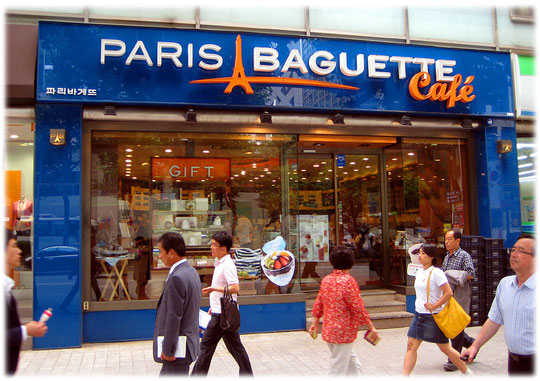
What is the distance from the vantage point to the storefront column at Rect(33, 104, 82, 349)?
7445mm

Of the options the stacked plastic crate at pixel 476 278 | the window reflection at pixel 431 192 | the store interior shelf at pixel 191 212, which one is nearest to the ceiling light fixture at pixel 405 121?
the window reflection at pixel 431 192

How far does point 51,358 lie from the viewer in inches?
273

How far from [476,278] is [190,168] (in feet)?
18.8

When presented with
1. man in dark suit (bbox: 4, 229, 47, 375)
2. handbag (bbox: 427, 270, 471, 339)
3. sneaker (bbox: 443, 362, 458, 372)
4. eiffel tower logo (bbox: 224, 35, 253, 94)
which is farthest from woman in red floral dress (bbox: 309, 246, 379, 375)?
eiffel tower logo (bbox: 224, 35, 253, 94)

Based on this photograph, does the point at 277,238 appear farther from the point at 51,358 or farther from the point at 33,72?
the point at 33,72

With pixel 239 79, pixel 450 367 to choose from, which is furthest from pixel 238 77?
pixel 450 367

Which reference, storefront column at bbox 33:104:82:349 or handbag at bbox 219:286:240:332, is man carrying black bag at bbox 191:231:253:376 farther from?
storefront column at bbox 33:104:82:349

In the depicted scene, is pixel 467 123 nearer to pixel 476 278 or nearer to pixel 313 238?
pixel 476 278

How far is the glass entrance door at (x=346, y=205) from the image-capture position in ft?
34.7

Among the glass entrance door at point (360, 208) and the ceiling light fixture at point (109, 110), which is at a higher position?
the ceiling light fixture at point (109, 110)

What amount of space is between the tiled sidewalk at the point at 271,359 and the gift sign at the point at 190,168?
9.68 ft

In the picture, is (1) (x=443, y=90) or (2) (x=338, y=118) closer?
(2) (x=338, y=118)

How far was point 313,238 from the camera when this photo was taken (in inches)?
408

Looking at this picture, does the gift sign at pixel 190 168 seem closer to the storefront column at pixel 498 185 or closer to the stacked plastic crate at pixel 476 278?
the stacked plastic crate at pixel 476 278
